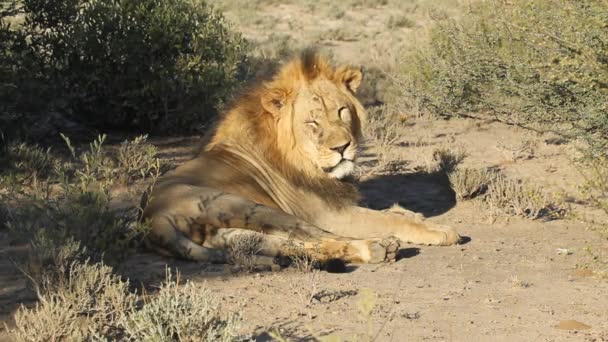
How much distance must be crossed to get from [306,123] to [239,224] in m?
1.14

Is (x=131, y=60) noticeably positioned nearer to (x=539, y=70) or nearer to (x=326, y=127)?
(x=326, y=127)

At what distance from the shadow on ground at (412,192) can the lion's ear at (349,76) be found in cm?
135

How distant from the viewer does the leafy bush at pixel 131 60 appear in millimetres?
11586

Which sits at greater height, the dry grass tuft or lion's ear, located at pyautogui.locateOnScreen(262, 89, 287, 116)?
lion's ear, located at pyautogui.locateOnScreen(262, 89, 287, 116)

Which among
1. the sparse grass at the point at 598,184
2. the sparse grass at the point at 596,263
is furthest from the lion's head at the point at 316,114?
the sparse grass at the point at 596,263

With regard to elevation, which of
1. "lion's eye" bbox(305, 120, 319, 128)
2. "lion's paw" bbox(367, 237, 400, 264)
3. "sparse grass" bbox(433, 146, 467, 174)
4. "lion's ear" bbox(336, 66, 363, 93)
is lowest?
"sparse grass" bbox(433, 146, 467, 174)

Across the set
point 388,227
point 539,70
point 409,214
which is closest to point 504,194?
point 539,70

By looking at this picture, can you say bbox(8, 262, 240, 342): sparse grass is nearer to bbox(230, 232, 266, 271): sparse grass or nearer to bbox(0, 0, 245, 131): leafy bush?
bbox(230, 232, 266, 271): sparse grass

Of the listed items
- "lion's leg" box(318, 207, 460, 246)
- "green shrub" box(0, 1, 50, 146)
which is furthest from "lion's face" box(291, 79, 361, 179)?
"green shrub" box(0, 1, 50, 146)

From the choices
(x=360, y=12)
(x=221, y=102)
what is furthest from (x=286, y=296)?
(x=360, y=12)

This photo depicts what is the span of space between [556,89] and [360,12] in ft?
63.9

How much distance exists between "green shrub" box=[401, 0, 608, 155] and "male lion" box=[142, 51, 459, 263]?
173 cm

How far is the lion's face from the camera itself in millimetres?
7648

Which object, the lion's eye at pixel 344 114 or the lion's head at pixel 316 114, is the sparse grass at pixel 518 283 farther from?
the lion's eye at pixel 344 114
